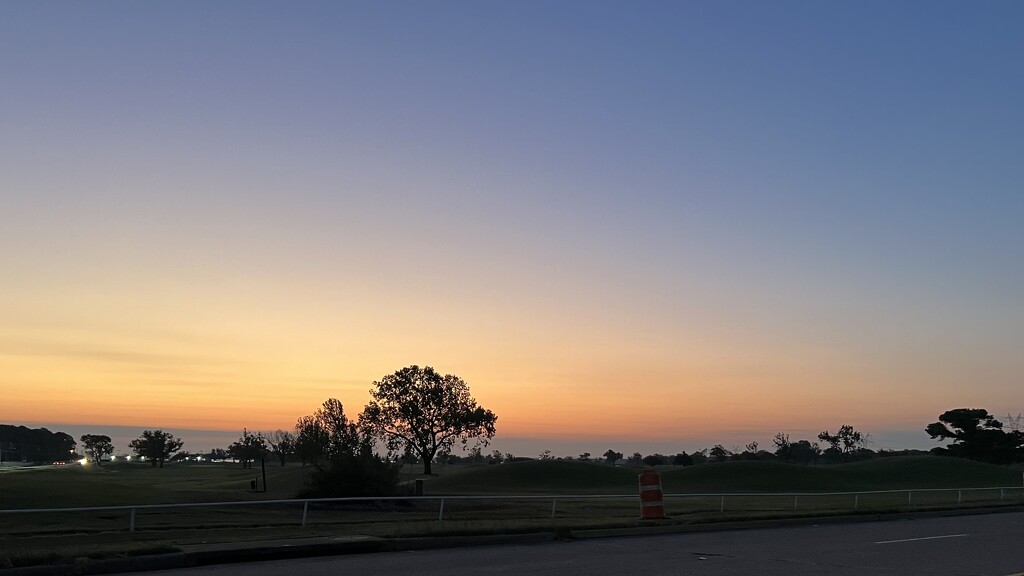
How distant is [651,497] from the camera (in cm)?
2539

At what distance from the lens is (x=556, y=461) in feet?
354

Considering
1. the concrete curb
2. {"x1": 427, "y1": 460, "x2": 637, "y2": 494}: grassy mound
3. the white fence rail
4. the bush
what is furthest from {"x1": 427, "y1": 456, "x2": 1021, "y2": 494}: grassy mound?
the concrete curb

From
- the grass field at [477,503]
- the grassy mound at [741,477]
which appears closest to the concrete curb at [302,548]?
the grass field at [477,503]

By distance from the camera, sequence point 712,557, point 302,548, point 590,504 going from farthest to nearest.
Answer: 1. point 590,504
2. point 712,557
3. point 302,548

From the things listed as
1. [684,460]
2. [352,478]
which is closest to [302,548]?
[352,478]

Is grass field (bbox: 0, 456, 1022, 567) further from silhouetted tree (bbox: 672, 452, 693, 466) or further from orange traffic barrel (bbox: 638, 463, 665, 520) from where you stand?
silhouetted tree (bbox: 672, 452, 693, 466)

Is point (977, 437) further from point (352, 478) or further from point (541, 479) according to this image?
point (352, 478)

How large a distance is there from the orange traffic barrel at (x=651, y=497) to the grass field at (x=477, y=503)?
30.4 inches

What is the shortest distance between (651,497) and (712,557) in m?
8.49

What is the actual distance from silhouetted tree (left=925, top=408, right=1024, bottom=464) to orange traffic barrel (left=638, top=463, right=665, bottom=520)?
13735cm

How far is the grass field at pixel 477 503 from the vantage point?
21.9 m

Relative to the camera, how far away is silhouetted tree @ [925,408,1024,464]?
466 ft

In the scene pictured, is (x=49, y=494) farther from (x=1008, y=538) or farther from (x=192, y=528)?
(x=1008, y=538)

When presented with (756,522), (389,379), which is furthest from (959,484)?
(756,522)
